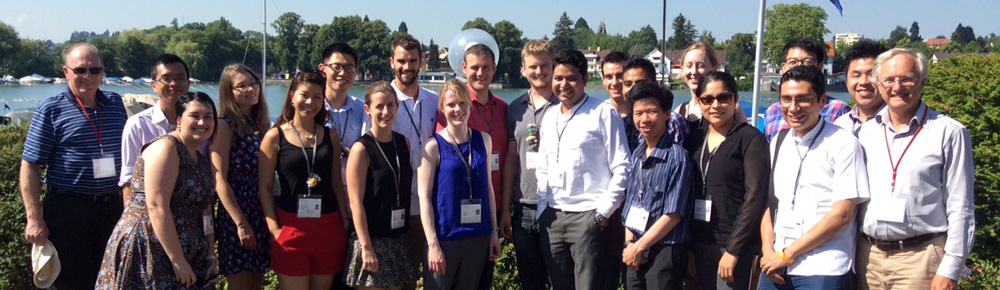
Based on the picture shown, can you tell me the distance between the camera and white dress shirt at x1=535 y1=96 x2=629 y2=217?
3844 mm

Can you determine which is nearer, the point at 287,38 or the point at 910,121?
the point at 910,121

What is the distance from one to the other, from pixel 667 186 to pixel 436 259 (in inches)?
54.9

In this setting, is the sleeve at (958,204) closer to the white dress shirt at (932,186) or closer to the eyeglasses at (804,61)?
the white dress shirt at (932,186)

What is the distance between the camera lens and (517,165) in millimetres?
4309

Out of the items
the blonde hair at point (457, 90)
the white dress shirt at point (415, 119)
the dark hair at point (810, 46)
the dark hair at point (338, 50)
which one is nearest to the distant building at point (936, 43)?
the dark hair at point (810, 46)

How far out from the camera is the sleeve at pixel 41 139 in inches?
157

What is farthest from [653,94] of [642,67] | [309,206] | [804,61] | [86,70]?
[86,70]

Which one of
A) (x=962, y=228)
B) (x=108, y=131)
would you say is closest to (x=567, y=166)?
(x=962, y=228)

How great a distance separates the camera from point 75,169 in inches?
160

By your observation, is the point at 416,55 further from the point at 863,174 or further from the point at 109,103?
the point at 863,174

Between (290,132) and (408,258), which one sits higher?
(290,132)

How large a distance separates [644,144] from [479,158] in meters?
0.99

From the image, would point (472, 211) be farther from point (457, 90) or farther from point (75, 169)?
point (75, 169)

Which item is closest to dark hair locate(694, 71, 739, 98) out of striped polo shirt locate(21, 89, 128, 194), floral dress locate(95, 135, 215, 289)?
floral dress locate(95, 135, 215, 289)
